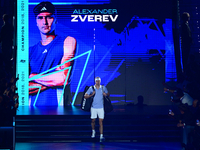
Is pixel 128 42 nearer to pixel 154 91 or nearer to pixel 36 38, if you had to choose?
pixel 154 91

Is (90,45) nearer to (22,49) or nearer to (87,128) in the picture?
(22,49)

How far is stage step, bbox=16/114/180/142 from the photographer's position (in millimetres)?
10109

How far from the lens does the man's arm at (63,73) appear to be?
14.2m

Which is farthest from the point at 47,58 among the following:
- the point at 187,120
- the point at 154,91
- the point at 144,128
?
the point at 187,120

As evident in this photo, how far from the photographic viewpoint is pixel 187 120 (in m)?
8.65

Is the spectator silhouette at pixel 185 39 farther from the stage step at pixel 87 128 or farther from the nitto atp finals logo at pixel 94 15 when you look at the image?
the stage step at pixel 87 128

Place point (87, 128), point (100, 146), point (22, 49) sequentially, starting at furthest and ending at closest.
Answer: point (22, 49), point (87, 128), point (100, 146)

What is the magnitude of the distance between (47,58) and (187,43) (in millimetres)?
5628

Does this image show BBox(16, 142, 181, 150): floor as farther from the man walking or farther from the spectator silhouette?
the spectator silhouette

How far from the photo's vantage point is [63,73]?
14.2m

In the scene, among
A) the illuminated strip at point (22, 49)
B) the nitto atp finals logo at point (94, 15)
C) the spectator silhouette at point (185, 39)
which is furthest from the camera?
the nitto atp finals logo at point (94, 15)

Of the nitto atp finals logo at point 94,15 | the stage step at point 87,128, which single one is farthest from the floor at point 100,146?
the nitto atp finals logo at point 94,15

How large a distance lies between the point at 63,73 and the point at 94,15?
2.70m

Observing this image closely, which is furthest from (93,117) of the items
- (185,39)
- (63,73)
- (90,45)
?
(185,39)
